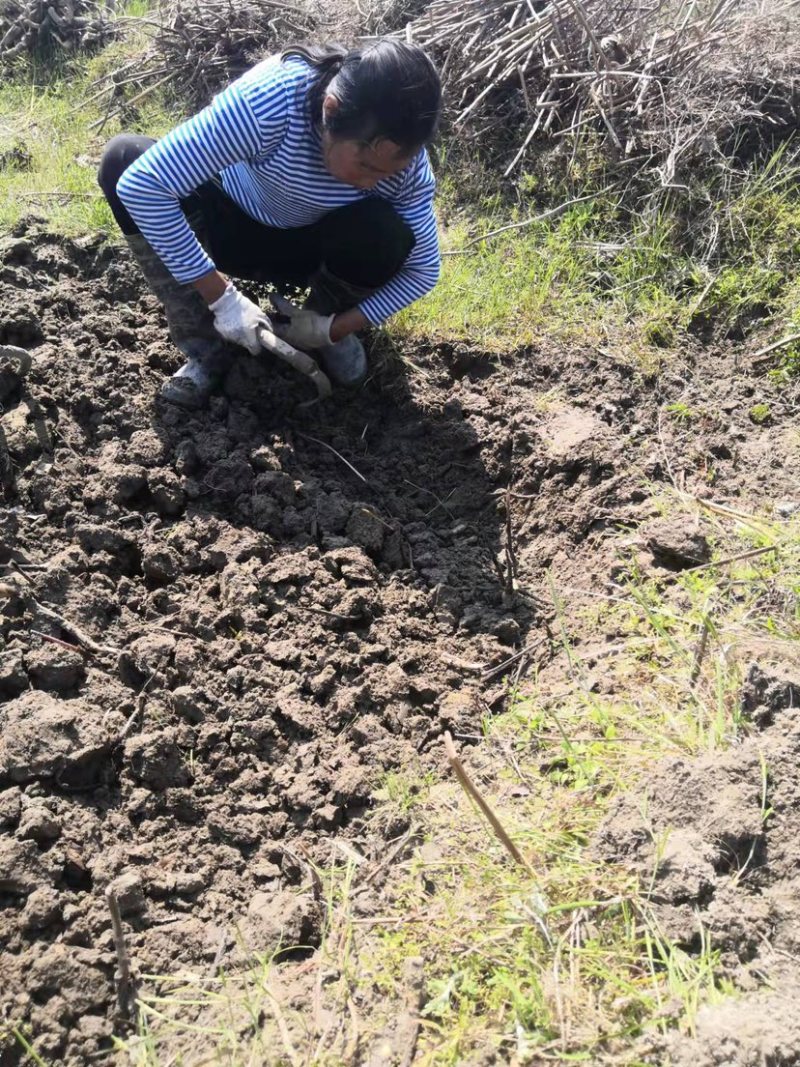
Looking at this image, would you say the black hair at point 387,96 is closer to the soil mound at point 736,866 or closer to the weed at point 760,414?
the weed at point 760,414

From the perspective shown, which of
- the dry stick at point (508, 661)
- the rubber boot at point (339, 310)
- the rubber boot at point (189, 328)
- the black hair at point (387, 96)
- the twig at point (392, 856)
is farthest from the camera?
the rubber boot at point (339, 310)

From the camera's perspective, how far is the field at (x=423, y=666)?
1.45m

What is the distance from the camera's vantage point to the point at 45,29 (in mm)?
4785

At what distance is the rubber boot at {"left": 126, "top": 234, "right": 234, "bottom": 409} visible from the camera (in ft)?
8.46

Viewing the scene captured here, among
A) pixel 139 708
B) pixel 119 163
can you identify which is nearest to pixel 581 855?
pixel 139 708

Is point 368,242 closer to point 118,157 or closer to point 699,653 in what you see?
point 118,157

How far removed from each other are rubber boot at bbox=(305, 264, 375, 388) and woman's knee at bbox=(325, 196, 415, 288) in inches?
1.4

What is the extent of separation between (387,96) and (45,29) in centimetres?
380

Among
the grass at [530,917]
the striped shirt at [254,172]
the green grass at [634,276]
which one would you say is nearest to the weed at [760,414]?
the green grass at [634,276]

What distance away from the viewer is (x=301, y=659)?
6.75ft

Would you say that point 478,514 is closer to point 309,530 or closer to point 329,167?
point 309,530

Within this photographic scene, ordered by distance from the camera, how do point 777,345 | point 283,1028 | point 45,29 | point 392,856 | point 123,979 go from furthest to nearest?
point 45,29
point 777,345
point 392,856
point 123,979
point 283,1028

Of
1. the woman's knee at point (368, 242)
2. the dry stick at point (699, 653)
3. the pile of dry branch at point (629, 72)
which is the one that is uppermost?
the pile of dry branch at point (629, 72)

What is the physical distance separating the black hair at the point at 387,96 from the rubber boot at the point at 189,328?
2.48 ft
